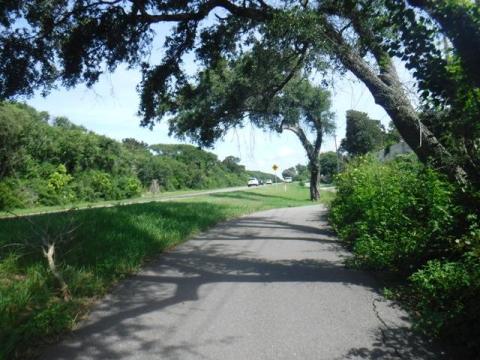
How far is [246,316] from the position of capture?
486 cm

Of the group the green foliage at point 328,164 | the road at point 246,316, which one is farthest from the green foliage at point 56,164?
the green foliage at point 328,164

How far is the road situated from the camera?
3.96 metres

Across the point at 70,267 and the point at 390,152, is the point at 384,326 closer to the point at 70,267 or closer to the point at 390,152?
the point at 70,267

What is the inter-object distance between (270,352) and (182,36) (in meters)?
8.57

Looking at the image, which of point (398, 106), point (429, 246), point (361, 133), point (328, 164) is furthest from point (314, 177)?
point (328, 164)

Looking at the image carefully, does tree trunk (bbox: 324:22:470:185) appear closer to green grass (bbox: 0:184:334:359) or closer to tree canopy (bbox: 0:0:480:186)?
tree canopy (bbox: 0:0:480:186)

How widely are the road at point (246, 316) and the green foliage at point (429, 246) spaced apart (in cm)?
34

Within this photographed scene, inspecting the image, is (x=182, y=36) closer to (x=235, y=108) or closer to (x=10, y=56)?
(x=10, y=56)

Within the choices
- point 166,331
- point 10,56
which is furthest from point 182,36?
point 166,331

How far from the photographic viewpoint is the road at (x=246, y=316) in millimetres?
3961

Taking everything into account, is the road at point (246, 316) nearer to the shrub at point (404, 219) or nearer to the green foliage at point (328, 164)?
the shrub at point (404, 219)

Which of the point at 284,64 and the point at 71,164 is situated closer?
the point at 284,64

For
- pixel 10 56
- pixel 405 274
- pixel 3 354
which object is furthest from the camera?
pixel 10 56

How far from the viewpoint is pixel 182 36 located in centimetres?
1034
